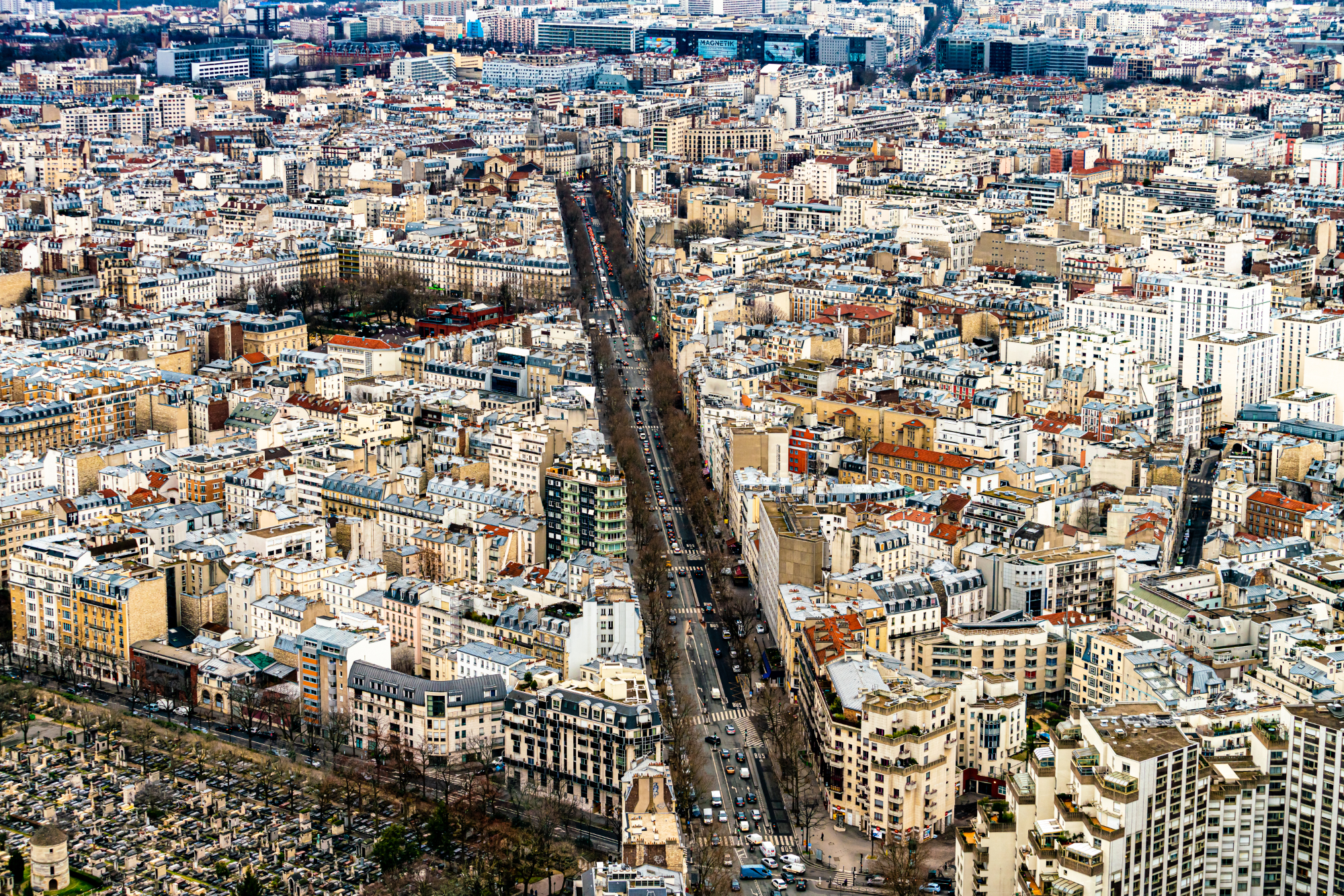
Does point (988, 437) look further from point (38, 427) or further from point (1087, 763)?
point (38, 427)

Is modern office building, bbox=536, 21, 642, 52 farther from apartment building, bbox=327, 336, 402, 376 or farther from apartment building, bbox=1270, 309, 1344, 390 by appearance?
apartment building, bbox=1270, 309, 1344, 390

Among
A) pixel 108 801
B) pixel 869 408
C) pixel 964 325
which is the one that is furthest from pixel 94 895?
pixel 964 325

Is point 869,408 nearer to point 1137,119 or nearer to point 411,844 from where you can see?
point 411,844

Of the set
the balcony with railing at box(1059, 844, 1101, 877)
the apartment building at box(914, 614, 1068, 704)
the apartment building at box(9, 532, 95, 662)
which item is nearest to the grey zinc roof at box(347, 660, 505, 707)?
the apartment building at box(9, 532, 95, 662)

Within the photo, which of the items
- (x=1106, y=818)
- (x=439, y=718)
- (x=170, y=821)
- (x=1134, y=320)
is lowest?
(x=170, y=821)

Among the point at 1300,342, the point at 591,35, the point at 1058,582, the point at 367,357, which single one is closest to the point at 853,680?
the point at 1058,582

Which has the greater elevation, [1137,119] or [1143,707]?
[1137,119]
